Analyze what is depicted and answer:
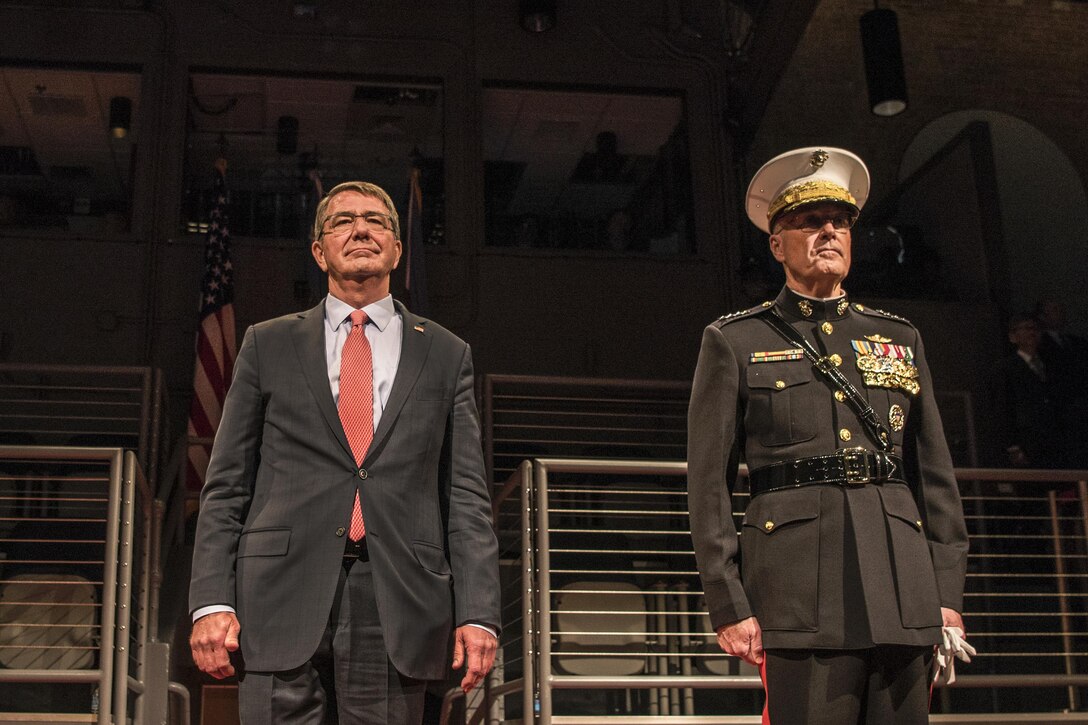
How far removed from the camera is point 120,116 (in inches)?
358

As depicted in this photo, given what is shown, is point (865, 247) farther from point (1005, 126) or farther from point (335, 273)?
point (335, 273)

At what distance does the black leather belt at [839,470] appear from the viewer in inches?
102

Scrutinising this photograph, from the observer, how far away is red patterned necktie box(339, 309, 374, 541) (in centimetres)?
252

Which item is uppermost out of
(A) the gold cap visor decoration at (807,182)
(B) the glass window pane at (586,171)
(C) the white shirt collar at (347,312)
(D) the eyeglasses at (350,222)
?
(B) the glass window pane at (586,171)

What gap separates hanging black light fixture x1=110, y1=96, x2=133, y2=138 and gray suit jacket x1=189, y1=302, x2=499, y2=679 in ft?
22.6

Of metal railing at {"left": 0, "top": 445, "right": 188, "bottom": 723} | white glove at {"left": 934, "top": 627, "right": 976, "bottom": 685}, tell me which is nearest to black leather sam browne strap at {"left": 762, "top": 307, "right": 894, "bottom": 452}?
white glove at {"left": 934, "top": 627, "right": 976, "bottom": 685}

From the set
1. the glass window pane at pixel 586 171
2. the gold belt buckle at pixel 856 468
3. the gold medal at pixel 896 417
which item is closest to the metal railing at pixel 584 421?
the glass window pane at pixel 586 171

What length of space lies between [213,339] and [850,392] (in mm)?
5983

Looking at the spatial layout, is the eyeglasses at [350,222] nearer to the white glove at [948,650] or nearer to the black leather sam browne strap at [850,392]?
the black leather sam browne strap at [850,392]

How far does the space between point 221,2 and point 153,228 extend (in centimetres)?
168

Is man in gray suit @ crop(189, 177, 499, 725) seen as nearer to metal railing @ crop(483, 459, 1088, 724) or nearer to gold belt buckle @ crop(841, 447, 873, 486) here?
gold belt buckle @ crop(841, 447, 873, 486)

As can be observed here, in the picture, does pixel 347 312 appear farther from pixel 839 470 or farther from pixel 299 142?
pixel 299 142

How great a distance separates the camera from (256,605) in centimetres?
239

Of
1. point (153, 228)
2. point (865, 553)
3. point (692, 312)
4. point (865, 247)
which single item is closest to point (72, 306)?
point (153, 228)
